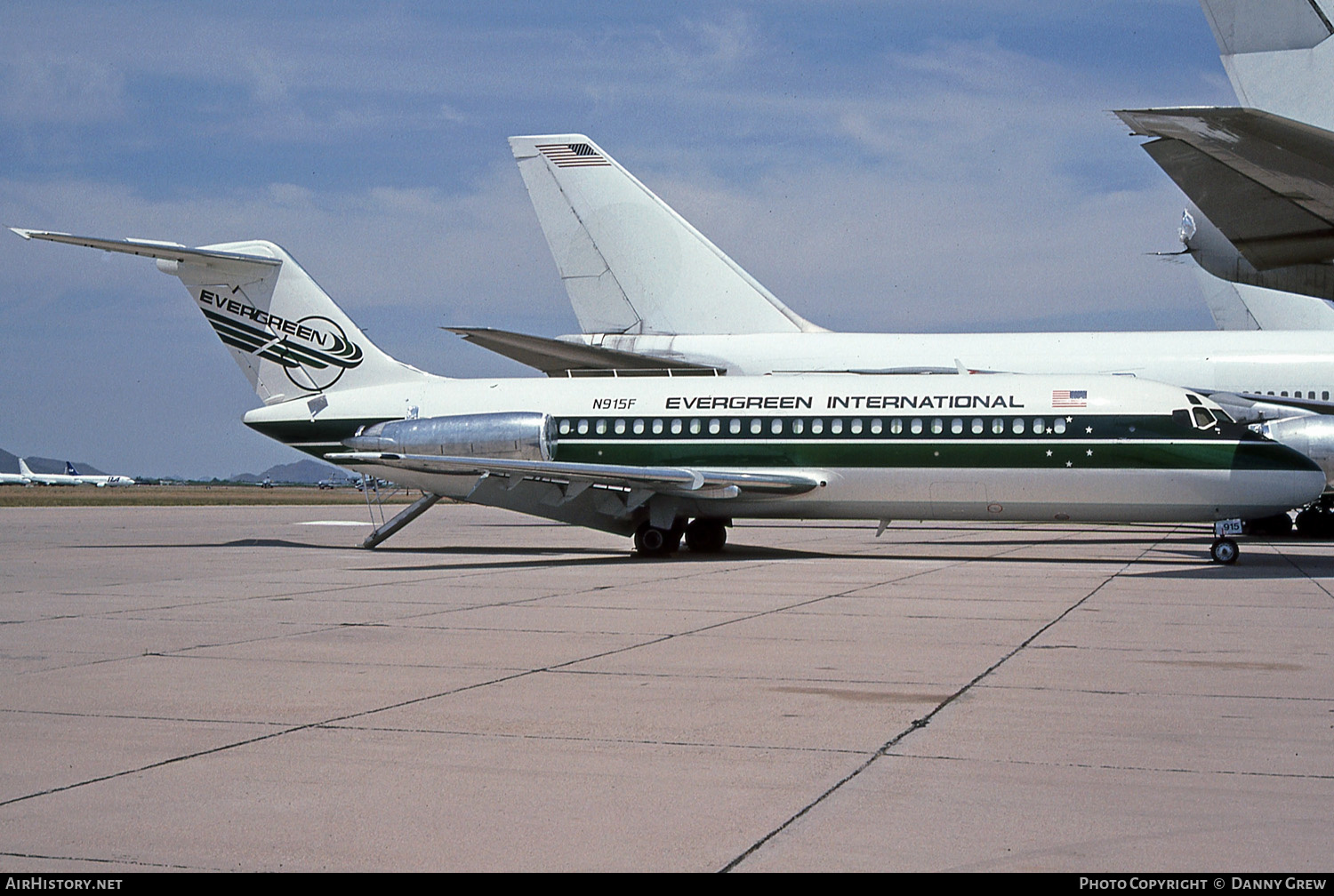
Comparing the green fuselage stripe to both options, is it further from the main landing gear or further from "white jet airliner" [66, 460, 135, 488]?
"white jet airliner" [66, 460, 135, 488]

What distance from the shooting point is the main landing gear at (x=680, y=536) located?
22.1 meters

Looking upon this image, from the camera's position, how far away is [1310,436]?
21062mm

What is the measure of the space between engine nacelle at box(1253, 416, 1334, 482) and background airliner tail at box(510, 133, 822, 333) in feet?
35.4

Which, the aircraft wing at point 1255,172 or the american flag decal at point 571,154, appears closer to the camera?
the aircraft wing at point 1255,172

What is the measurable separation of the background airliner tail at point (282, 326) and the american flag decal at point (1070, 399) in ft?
37.5

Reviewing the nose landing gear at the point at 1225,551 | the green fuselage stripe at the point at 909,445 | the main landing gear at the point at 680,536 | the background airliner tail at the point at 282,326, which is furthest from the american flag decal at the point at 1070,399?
the background airliner tail at the point at 282,326

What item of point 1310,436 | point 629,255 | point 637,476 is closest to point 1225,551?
point 1310,436

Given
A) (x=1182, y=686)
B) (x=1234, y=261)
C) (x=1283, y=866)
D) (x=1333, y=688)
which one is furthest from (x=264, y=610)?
(x=1234, y=261)

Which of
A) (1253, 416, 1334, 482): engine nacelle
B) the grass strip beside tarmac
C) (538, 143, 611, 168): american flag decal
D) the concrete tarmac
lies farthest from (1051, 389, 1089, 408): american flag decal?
(538, 143, 611, 168): american flag decal

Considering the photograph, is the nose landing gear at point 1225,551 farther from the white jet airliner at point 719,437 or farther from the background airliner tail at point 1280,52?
the background airliner tail at point 1280,52

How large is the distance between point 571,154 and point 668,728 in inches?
940

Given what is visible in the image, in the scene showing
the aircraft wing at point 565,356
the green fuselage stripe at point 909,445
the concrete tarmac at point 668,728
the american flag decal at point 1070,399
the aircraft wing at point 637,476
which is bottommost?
the concrete tarmac at point 668,728

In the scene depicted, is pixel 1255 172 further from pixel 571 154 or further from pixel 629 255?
pixel 571 154

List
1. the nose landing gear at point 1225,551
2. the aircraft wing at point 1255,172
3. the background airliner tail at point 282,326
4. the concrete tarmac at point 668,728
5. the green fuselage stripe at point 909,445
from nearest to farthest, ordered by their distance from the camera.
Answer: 1. the concrete tarmac at point 668,728
2. the aircraft wing at point 1255,172
3. the nose landing gear at point 1225,551
4. the green fuselage stripe at point 909,445
5. the background airliner tail at point 282,326
